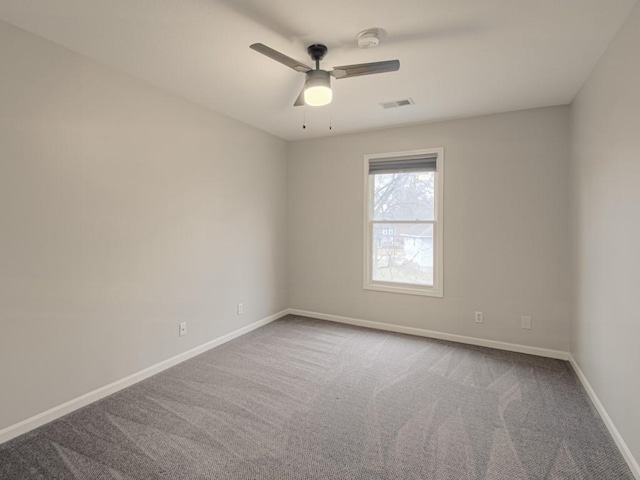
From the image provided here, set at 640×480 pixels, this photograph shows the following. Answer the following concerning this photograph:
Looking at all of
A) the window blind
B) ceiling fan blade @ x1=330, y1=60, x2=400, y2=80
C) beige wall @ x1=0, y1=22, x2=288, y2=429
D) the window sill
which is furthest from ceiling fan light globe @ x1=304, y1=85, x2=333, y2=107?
the window sill

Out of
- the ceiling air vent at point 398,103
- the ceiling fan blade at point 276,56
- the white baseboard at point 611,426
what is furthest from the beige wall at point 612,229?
the ceiling fan blade at point 276,56

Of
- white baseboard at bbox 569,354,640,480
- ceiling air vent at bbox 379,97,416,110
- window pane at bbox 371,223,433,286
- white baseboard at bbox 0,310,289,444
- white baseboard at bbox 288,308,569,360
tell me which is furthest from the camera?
window pane at bbox 371,223,433,286

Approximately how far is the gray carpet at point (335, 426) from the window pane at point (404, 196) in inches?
67.7

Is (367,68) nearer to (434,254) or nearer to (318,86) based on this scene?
(318,86)

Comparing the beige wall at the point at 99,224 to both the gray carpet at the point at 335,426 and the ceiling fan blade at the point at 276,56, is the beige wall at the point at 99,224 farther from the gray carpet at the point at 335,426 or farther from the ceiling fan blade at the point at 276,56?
the ceiling fan blade at the point at 276,56

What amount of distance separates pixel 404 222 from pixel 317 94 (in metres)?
2.32

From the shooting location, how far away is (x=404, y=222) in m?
4.14

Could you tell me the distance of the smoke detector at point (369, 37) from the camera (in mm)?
2107

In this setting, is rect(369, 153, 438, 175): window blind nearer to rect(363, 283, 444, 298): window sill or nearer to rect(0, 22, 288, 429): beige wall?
rect(363, 283, 444, 298): window sill

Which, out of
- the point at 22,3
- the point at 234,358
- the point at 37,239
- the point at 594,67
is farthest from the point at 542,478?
the point at 22,3

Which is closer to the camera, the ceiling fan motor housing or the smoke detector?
the smoke detector

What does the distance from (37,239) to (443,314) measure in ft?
12.6

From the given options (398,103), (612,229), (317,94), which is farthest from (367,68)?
(612,229)

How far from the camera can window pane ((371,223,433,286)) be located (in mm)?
4039
